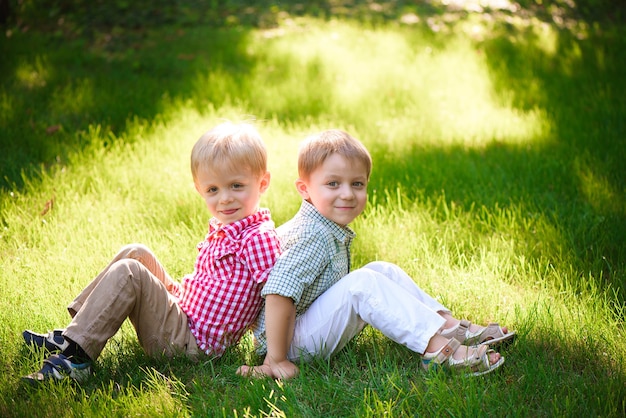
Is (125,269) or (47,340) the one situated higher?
(125,269)

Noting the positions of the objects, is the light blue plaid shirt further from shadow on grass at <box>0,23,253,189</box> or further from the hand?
shadow on grass at <box>0,23,253,189</box>

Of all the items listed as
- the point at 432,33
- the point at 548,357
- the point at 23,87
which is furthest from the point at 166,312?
the point at 432,33

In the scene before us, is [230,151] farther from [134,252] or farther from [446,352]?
[446,352]

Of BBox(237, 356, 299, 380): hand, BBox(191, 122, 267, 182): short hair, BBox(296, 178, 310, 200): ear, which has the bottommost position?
BBox(237, 356, 299, 380): hand

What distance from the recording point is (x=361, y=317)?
2.69m

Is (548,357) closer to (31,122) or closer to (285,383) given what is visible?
(285,383)

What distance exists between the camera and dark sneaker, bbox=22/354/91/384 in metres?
2.54

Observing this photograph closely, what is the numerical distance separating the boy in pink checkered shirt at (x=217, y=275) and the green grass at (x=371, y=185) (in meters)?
0.11

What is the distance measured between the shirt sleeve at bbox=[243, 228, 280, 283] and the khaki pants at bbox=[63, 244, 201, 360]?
0.37 meters

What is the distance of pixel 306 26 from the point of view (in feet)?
26.8

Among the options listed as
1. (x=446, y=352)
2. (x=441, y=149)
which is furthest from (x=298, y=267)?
(x=441, y=149)

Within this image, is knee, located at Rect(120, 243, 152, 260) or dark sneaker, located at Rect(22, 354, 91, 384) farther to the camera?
knee, located at Rect(120, 243, 152, 260)

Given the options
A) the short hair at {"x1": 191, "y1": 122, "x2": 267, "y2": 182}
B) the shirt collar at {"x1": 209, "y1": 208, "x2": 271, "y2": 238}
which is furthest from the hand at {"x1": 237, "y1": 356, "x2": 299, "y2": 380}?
the short hair at {"x1": 191, "y1": 122, "x2": 267, "y2": 182}

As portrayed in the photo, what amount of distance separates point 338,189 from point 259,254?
0.43m
